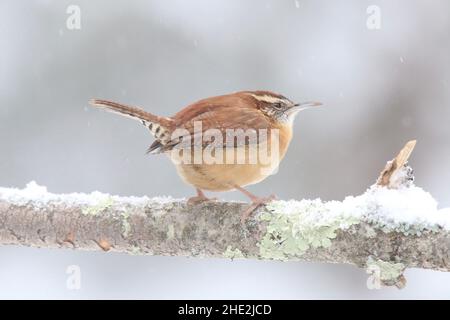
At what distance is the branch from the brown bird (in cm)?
16

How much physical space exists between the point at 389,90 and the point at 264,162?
446cm

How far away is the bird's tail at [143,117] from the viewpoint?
348 cm

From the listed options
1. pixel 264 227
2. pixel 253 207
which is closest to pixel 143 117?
pixel 253 207

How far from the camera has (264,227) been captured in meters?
3.11

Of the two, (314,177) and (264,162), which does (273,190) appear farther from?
(264,162)

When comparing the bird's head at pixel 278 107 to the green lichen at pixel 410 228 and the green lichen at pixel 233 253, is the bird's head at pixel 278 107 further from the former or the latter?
the green lichen at pixel 410 228

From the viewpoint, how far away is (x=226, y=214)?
10.7 ft

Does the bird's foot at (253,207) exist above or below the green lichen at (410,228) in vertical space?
above

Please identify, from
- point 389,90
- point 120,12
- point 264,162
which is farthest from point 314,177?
point 264,162

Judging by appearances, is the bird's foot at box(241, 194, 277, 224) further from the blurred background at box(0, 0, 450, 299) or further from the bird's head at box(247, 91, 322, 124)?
the blurred background at box(0, 0, 450, 299)

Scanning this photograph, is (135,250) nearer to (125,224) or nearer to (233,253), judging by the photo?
(125,224)

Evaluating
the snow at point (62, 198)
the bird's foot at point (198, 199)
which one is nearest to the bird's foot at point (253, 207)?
the bird's foot at point (198, 199)

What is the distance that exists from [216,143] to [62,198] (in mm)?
860

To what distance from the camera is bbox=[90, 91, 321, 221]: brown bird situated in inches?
134
